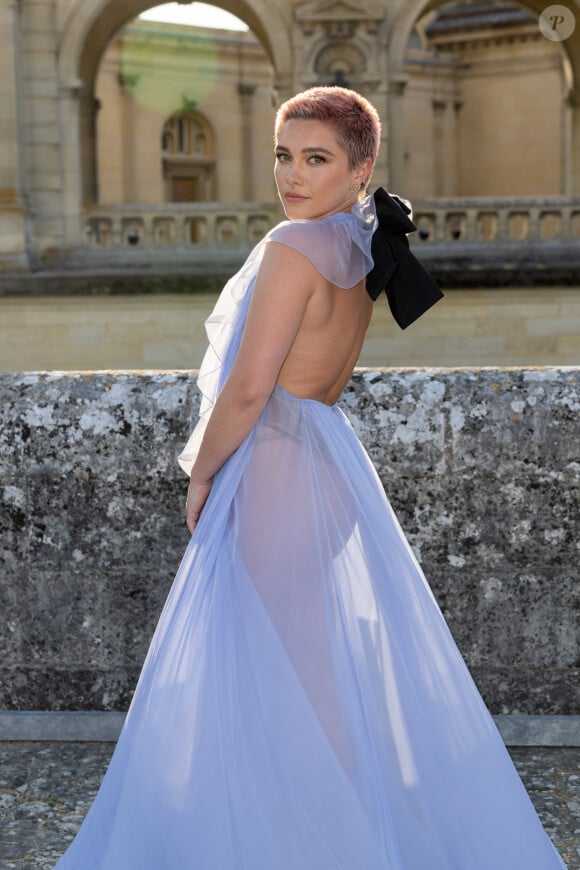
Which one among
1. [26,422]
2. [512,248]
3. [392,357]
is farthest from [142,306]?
[26,422]

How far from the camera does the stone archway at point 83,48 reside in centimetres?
1507

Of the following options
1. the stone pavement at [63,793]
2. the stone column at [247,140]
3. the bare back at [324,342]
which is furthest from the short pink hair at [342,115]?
the stone column at [247,140]

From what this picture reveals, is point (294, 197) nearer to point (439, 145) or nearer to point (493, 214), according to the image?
point (493, 214)

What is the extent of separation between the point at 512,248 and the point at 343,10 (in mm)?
4016

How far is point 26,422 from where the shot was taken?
2594 millimetres

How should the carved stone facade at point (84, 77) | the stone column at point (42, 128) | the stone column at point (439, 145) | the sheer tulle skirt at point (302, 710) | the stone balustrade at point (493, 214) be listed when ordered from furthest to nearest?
the stone column at point (439, 145) → the stone column at point (42, 128) → the carved stone facade at point (84, 77) → the stone balustrade at point (493, 214) → the sheer tulle skirt at point (302, 710)

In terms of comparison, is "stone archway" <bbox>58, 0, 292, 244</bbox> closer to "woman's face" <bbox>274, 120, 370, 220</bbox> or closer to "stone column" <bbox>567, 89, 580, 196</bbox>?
"stone column" <bbox>567, 89, 580, 196</bbox>

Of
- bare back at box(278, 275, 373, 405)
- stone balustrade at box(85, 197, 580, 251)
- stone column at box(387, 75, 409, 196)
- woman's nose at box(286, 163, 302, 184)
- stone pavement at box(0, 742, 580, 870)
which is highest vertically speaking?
stone column at box(387, 75, 409, 196)

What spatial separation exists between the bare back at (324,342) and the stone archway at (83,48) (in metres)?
13.9

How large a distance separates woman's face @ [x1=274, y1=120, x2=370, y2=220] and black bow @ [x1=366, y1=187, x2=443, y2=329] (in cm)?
8

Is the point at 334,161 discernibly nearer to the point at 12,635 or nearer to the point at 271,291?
the point at 271,291

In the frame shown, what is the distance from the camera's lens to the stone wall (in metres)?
2.54

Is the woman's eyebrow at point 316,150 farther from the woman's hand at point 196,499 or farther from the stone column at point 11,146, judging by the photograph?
the stone column at point 11,146

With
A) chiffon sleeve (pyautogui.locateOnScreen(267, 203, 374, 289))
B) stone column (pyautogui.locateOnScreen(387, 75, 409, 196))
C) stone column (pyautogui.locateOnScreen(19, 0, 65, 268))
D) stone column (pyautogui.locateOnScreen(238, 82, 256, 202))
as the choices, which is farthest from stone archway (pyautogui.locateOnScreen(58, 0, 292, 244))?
chiffon sleeve (pyautogui.locateOnScreen(267, 203, 374, 289))
